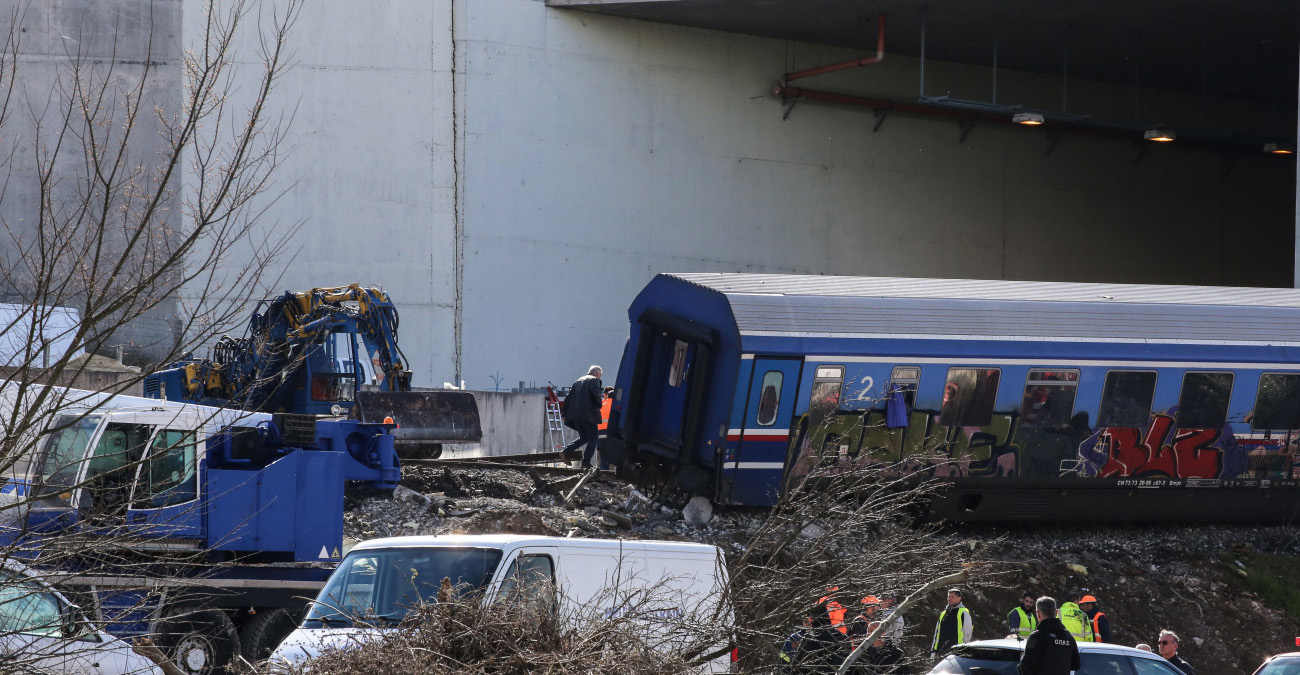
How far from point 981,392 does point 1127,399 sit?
220cm

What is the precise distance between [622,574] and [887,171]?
26.9 meters

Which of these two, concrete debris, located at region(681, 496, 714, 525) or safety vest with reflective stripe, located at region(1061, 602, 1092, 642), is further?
concrete debris, located at region(681, 496, 714, 525)

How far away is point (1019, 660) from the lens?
383 inches

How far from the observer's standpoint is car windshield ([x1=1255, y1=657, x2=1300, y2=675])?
32.5 feet

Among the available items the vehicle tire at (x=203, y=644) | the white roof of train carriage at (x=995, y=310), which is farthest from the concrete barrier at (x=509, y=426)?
the vehicle tire at (x=203, y=644)

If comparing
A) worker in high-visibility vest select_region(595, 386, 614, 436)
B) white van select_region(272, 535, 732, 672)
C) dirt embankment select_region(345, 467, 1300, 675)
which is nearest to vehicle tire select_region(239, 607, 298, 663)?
white van select_region(272, 535, 732, 672)

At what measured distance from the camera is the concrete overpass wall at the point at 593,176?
28.1 meters

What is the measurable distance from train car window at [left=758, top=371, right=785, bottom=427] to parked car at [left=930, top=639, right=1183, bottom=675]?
6376mm

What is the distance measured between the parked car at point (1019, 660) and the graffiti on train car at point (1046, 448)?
17.6ft

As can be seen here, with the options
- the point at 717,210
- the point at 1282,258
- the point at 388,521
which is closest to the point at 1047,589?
the point at 388,521

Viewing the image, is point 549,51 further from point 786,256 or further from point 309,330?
point 309,330

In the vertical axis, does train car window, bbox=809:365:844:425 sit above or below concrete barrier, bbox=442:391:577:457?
above

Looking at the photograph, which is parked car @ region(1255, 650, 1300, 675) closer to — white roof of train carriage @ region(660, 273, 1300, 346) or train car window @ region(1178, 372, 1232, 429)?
white roof of train carriage @ region(660, 273, 1300, 346)

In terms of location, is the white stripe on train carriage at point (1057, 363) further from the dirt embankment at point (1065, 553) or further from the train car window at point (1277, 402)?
the dirt embankment at point (1065, 553)
